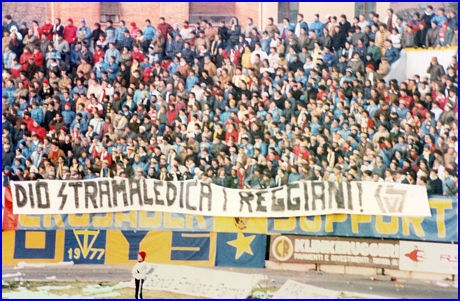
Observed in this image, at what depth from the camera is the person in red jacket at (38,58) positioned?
693 inches

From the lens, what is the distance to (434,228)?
14523 millimetres

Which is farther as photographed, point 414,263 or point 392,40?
point 392,40

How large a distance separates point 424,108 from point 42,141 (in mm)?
7942

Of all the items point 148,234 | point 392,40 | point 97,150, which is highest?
point 392,40

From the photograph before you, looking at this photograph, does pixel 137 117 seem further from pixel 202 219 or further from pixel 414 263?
pixel 414 263

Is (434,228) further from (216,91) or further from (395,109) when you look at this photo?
(216,91)

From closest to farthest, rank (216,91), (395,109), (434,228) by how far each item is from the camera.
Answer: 1. (434,228)
2. (395,109)
3. (216,91)

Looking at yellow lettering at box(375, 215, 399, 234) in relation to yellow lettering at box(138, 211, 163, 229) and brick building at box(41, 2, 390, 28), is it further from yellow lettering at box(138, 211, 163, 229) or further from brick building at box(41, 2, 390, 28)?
brick building at box(41, 2, 390, 28)

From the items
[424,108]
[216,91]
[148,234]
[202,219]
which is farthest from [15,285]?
[424,108]

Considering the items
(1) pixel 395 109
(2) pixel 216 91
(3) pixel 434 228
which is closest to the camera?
(3) pixel 434 228

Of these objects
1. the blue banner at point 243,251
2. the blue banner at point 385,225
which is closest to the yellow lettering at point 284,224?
the blue banner at point 385,225

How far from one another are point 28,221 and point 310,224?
565 centimetres

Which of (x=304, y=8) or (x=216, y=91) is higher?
(x=304, y=8)

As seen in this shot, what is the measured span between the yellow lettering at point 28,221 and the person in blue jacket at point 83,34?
13.6 feet
